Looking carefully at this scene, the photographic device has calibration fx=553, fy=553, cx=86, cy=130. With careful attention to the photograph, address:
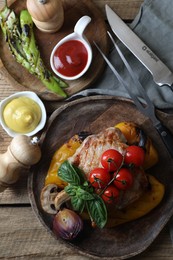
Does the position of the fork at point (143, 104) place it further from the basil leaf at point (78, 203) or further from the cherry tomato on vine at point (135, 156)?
the basil leaf at point (78, 203)

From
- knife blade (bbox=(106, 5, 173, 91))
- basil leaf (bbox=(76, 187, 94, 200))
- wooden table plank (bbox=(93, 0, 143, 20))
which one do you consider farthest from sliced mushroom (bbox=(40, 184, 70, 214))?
wooden table plank (bbox=(93, 0, 143, 20))

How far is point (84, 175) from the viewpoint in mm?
2150

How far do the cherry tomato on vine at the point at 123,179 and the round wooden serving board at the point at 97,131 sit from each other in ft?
0.76

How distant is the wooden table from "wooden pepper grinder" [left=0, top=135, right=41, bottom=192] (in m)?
0.13

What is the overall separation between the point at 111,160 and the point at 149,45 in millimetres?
594

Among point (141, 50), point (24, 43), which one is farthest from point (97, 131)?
point (24, 43)

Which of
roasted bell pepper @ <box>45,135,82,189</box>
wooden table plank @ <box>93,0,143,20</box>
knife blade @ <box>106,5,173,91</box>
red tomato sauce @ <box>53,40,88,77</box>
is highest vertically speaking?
→ wooden table plank @ <box>93,0,143,20</box>

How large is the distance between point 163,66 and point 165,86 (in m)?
0.10

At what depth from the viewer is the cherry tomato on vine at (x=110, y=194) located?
205 centimetres

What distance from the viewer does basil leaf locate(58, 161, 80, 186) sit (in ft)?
6.87

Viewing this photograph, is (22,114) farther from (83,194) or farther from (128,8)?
(128,8)

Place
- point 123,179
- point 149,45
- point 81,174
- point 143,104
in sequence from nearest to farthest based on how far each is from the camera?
1. point 123,179
2. point 81,174
3. point 143,104
4. point 149,45

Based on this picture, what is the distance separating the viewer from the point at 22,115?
2.28 meters

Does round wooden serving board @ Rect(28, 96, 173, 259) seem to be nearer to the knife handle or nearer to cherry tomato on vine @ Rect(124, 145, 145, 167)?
the knife handle
